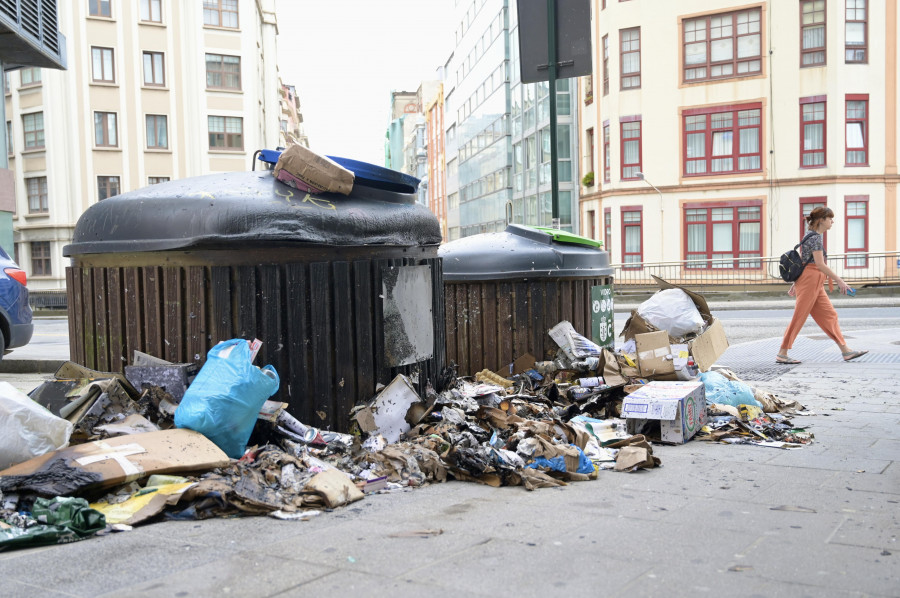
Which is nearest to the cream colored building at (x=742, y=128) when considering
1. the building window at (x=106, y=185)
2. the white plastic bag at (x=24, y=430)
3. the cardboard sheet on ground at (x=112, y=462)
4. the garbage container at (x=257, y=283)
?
the building window at (x=106, y=185)

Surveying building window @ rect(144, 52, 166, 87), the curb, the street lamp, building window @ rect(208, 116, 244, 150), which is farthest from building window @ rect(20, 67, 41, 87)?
the curb

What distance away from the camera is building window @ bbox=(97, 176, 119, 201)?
1484 inches

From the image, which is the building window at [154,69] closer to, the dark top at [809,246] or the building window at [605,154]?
the building window at [605,154]

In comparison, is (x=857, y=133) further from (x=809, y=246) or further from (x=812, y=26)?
(x=809, y=246)

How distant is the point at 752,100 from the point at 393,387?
28.2m

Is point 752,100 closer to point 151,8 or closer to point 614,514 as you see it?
point 151,8

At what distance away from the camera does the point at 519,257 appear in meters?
7.00

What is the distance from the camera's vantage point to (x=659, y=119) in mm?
31188

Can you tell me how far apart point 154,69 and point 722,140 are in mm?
25022

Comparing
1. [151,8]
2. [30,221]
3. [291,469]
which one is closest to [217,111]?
[151,8]

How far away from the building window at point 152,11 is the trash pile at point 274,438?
121 ft

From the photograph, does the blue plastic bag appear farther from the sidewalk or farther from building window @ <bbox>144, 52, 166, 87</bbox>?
building window @ <bbox>144, 52, 166, 87</bbox>

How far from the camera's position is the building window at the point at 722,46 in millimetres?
29750

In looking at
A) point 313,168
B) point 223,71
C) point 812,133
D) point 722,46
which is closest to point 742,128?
point 812,133
